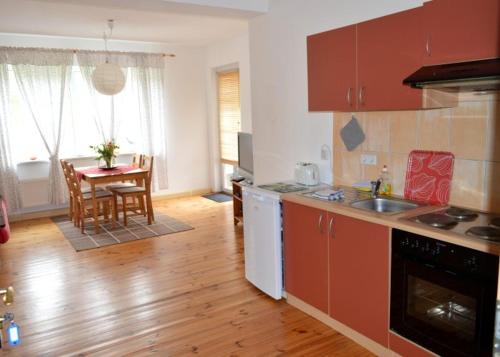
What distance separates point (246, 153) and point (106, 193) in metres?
2.06

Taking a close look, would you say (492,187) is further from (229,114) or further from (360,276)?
(229,114)

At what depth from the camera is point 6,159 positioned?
608 centimetres

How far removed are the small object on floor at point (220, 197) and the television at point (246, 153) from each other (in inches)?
70.9

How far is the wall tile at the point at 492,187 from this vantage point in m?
2.42

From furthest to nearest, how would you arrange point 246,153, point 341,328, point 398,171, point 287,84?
point 246,153
point 287,84
point 398,171
point 341,328

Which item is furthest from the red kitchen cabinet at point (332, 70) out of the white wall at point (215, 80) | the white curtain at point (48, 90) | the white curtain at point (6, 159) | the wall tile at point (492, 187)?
the white curtain at point (6, 159)

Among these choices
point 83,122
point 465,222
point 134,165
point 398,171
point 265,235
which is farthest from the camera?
point 83,122

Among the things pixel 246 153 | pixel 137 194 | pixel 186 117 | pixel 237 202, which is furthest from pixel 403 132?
pixel 186 117

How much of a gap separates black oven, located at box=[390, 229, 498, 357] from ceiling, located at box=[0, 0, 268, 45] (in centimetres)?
256

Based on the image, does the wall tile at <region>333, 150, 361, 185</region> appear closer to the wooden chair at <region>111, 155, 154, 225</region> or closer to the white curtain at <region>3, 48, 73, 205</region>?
the wooden chair at <region>111, 155, 154, 225</region>

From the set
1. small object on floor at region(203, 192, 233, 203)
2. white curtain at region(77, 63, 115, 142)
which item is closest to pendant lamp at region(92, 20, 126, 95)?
white curtain at region(77, 63, 115, 142)

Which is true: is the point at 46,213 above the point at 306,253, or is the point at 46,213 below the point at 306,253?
below

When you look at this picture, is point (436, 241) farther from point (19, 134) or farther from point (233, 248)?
point (19, 134)

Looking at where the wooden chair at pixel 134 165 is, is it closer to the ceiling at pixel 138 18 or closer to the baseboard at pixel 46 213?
the baseboard at pixel 46 213
